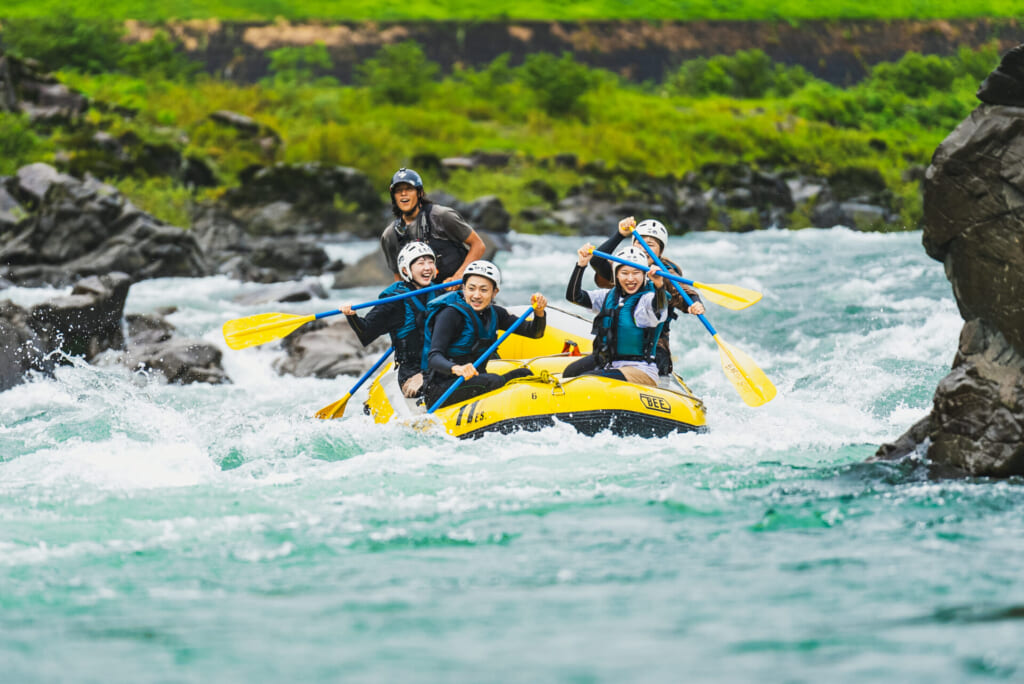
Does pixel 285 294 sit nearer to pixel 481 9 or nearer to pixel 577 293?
pixel 577 293

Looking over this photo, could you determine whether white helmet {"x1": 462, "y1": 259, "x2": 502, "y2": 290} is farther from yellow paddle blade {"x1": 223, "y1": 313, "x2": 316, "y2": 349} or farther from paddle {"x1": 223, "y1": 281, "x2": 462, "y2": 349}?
yellow paddle blade {"x1": 223, "y1": 313, "x2": 316, "y2": 349}

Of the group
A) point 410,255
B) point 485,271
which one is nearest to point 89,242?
point 410,255

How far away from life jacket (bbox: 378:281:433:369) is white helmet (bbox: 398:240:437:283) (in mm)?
95

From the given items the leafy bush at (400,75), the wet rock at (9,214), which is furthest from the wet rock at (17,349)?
the leafy bush at (400,75)

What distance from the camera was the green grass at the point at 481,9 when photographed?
40.2 metres

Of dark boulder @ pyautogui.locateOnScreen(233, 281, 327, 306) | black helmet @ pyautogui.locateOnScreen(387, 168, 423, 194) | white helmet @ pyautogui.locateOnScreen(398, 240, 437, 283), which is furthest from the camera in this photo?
dark boulder @ pyautogui.locateOnScreen(233, 281, 327, 306)

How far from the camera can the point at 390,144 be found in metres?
27.8

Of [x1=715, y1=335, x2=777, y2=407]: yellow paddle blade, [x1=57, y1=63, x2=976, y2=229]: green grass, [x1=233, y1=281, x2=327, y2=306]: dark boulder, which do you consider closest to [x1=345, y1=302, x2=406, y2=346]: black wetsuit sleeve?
[x1=715, y1=335, x2=777, y2=407]: yellow paddle blade

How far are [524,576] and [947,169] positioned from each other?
111 inches

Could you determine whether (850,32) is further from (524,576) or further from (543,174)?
(524,576)

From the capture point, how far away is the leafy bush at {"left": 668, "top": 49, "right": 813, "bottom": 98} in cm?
3881

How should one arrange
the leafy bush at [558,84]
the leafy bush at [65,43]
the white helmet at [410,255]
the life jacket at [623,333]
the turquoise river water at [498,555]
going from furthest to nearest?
the leafy bush at [558,84], the leafy bush at [65,43], the white helmet at [410,255], the life jacket at [623,333], the turquoise river water at [498,555]

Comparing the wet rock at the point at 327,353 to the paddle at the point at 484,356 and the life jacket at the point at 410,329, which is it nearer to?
the life jacket at the point at 410,329

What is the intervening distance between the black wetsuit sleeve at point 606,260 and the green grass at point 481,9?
3473 centimetres
